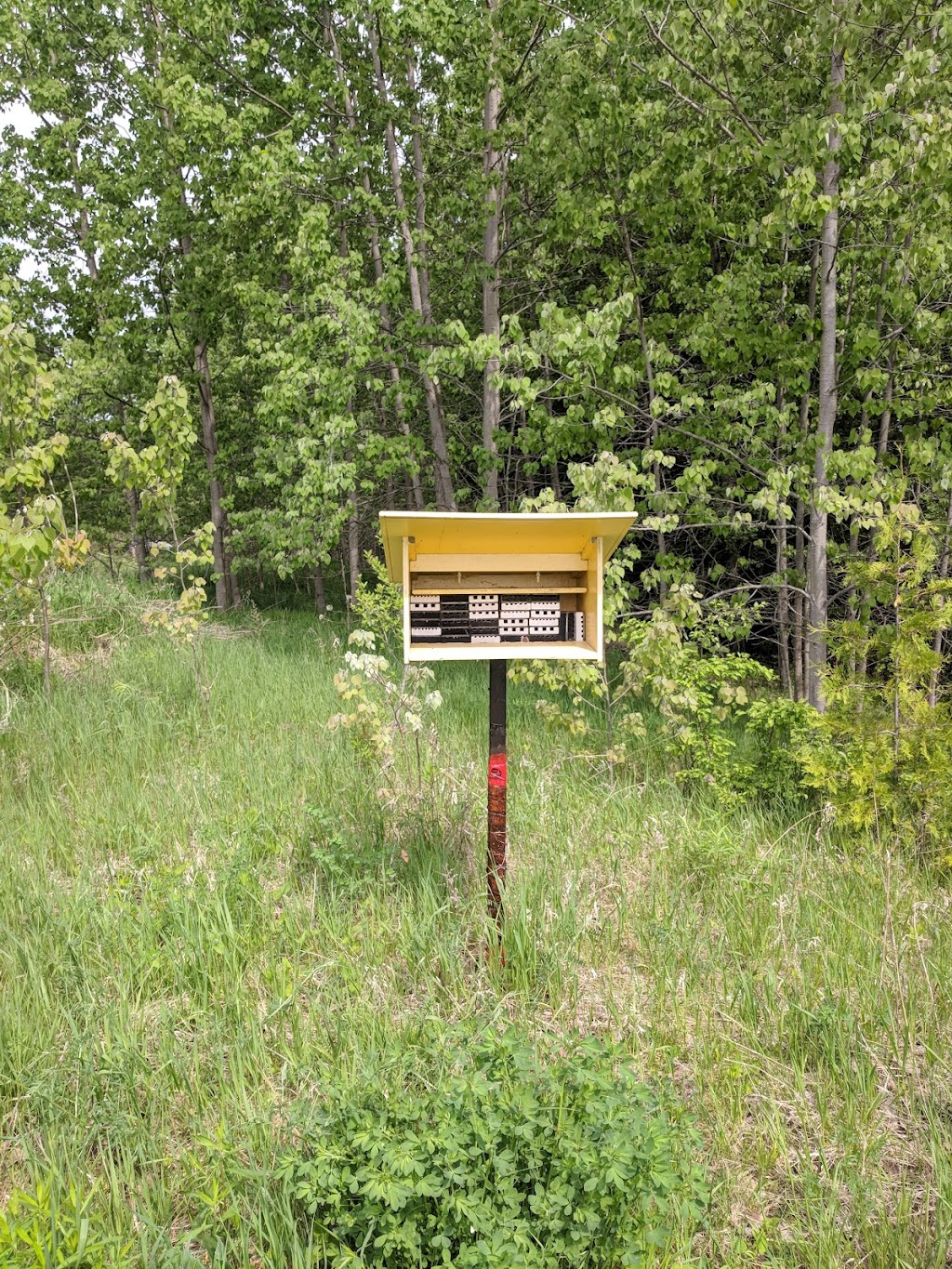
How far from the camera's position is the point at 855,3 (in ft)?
15.2

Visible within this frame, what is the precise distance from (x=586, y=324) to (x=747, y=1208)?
5570 mm

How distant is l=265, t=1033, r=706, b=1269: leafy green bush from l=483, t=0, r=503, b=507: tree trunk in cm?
652

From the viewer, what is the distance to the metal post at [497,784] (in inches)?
123

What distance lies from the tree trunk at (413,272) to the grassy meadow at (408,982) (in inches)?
210

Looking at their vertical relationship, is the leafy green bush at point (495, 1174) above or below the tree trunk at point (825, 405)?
below

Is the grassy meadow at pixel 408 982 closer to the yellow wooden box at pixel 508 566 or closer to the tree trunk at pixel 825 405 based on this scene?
the yellow wooden box at pixel 508 566

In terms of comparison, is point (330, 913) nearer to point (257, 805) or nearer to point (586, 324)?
point (257, 805)

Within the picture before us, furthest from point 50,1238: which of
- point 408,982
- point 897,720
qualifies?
point 897,720

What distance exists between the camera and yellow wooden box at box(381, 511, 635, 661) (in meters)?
2.86

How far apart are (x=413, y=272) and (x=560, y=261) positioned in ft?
5.81

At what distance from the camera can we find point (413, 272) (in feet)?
30.4

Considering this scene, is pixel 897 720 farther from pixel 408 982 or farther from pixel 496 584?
pixel 408 982

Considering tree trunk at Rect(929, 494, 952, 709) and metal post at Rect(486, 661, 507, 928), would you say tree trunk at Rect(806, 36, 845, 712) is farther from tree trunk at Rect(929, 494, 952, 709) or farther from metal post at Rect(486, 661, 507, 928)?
metal post at Rect(486, 661, 507, 928)

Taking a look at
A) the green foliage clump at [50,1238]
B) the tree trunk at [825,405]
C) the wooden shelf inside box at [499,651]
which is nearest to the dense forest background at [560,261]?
the tree trunk at [825,405]
